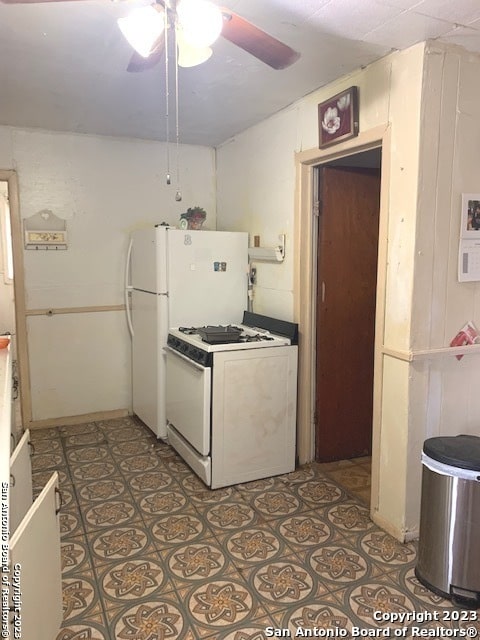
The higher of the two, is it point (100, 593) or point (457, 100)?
point (457, 100)

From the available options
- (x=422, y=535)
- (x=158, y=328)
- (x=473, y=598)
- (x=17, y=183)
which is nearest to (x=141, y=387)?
(x=158, y=328)

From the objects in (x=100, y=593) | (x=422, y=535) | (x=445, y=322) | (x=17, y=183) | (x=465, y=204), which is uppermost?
(x=17, y=183)

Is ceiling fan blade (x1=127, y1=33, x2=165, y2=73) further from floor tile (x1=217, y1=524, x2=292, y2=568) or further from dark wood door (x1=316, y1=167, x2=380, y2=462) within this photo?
floor tile (x1=217, y1=524, x2=292, y2=568)

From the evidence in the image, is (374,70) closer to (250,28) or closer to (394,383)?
(250,28)

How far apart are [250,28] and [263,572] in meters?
2.23

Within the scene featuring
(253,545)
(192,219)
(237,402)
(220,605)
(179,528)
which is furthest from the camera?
(192,219)

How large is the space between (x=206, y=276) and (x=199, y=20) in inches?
86.6

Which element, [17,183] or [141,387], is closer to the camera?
[17,183]

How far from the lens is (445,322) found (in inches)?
92.7

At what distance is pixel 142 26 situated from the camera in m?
1.57

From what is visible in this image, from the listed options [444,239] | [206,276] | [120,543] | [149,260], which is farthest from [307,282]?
[120,543]

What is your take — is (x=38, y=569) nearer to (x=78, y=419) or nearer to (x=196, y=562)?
(x=196, y=562)

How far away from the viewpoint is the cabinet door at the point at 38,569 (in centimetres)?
121

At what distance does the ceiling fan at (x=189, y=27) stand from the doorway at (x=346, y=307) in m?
1.32
